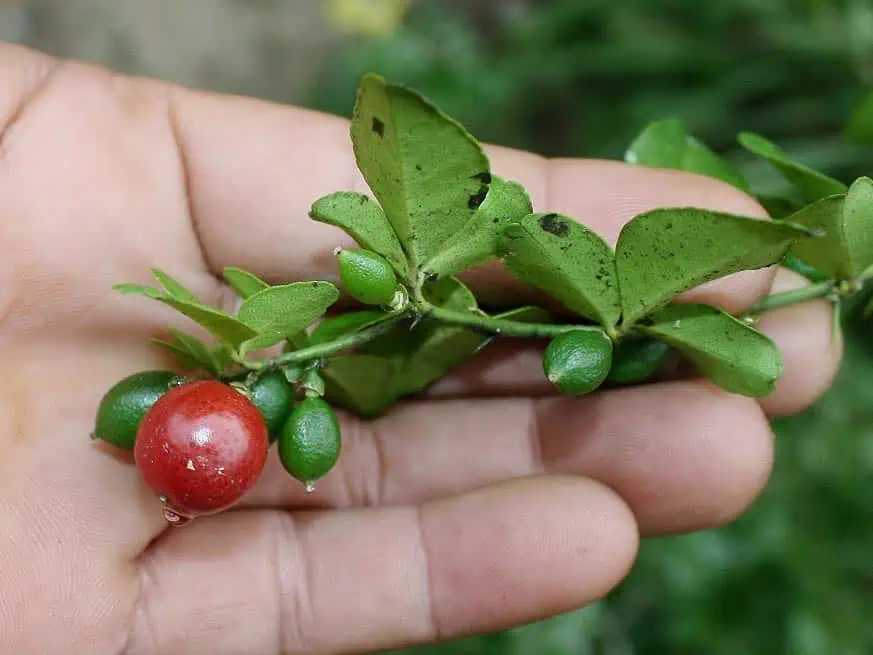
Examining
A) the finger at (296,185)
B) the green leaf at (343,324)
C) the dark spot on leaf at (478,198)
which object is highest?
the finger at (296,185)

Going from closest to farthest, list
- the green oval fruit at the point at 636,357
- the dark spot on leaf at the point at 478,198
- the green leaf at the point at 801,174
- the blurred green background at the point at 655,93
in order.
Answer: the dark spot on leaf at the point at 478,198
the green leaf at the point at 801,174
the green oval fruit at the point at 636,357
the blurred green background at the point at 655,93

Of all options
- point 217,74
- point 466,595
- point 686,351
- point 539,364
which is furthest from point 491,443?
point 217,74

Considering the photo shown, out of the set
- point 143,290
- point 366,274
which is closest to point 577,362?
point 366,274

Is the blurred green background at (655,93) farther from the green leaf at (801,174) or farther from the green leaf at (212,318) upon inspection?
the green leaf at (212,318)

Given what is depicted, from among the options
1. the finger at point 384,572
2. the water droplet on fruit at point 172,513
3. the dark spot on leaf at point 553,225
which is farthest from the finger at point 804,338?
the water droplet on fruit at point 172,513

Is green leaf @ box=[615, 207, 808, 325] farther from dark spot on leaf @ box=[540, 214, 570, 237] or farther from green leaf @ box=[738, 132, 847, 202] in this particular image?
green leaf @ box=[738, 132, 847, 202]

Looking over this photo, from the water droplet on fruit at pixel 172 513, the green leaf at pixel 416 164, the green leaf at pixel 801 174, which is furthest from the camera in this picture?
the green leaf at pixel 801 174

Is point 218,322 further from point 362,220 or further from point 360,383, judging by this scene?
point 360,383

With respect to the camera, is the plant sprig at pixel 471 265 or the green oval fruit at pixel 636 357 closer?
the plant sprig at pixel 471 265

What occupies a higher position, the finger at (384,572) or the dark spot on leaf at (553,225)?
the dark spot on leaf at (553,225)
